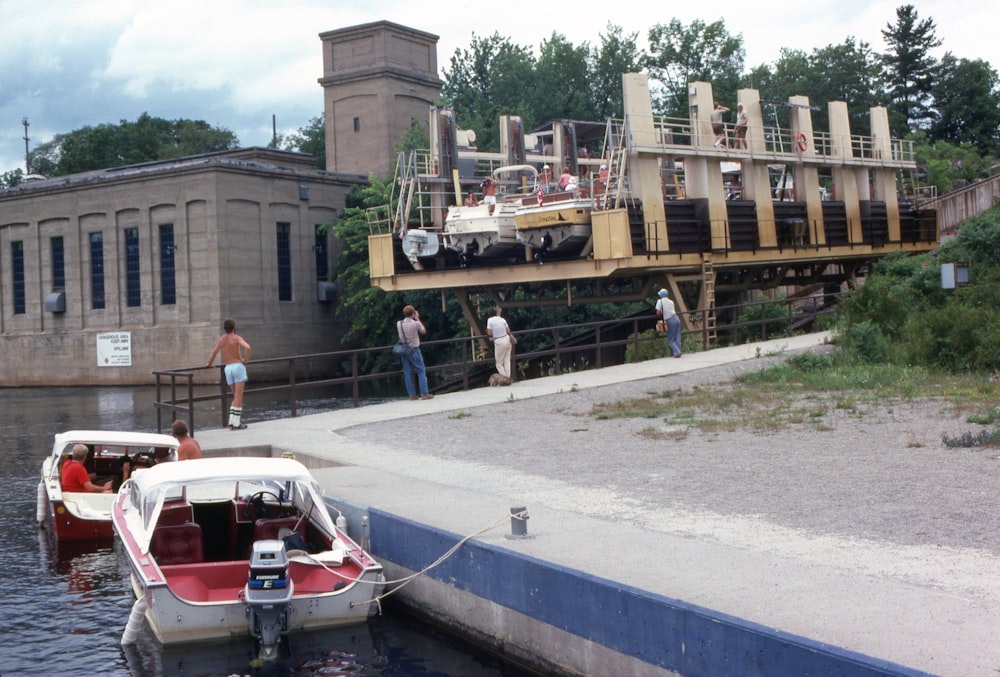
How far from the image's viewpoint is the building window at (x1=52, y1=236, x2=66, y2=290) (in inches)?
2317

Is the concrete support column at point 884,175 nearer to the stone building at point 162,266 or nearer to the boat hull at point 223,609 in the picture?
the stone building at point 162,266

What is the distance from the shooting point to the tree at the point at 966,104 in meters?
75.4

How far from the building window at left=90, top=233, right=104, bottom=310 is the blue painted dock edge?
51.0m

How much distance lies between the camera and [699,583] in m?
8.04

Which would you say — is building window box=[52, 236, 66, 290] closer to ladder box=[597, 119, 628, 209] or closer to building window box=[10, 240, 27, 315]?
building window box=[10, 240, 27, 315]

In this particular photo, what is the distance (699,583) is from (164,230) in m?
51.3

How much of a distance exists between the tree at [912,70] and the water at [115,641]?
7503cm

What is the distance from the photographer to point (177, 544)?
445 inches

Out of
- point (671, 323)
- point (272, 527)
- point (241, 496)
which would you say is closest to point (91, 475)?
point (241, 496)

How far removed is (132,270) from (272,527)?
48.1 metres

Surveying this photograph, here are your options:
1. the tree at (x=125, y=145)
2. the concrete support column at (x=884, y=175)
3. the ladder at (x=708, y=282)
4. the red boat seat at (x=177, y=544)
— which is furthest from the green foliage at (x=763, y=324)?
the tree at (x=125, y=145)

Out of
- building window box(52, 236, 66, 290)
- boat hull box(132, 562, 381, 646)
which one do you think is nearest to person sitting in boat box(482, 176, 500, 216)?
boat hull box(132, 562, 381, 646)

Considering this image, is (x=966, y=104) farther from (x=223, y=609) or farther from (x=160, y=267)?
(x=223, y=609)

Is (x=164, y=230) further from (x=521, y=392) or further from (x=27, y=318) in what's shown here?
(x=521, y=392)
